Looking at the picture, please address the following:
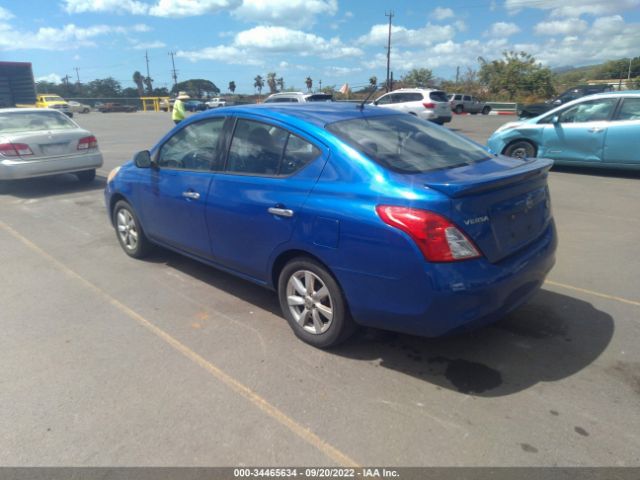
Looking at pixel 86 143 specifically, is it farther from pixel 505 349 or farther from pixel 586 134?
pixel 586 134

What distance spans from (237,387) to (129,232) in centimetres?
298

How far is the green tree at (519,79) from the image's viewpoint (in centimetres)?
4584

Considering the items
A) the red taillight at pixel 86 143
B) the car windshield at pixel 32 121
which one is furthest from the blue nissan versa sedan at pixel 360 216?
the car windshield at pixel 32 121

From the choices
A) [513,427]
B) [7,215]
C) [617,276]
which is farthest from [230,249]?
[7,215]

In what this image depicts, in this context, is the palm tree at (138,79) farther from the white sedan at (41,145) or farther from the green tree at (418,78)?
the white sedan at (41,145)

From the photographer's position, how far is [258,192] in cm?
357

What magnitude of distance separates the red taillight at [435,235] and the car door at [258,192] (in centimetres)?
81

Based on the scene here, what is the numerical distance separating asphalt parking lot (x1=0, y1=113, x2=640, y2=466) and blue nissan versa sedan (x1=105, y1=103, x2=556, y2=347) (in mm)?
380

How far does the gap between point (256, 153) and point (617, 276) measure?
11.6 feet

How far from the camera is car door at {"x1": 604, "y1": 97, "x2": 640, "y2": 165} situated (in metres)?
8.80

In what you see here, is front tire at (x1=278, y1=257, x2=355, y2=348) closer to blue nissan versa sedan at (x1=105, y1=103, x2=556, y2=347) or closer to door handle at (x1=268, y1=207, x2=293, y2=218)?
blue nissan versa sedan at (x1=105, y1=103, x2=556, y2=347)

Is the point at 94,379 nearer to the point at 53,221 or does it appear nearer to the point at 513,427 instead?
the point at 513,427

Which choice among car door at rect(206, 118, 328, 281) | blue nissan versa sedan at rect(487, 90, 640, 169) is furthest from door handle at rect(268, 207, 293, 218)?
blue nissan versa sedan at rect(487, 90, 640, 169)

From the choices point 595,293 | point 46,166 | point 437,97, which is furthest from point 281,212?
point 437,97
